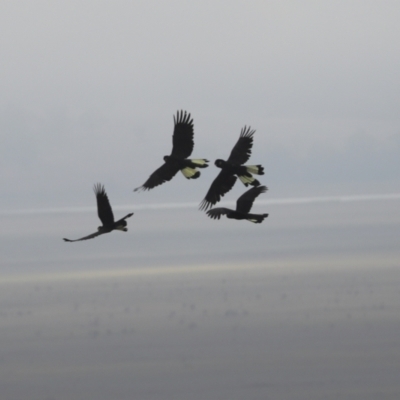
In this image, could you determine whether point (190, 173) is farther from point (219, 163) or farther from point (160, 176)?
point (160, 176)

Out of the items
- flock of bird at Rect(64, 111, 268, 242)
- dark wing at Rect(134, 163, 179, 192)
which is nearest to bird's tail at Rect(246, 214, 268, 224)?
flock of bird at Rect(64, 111, 268, 242)

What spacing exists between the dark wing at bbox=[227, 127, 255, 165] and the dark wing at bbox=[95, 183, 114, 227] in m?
2.14

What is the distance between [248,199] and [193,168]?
1.49m

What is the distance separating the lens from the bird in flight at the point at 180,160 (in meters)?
14.0

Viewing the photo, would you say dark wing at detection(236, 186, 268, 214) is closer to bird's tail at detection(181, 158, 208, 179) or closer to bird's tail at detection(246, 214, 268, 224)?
bird's tail at detection(246, 214, 268, 224)

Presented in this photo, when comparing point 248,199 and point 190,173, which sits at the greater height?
point 190,173

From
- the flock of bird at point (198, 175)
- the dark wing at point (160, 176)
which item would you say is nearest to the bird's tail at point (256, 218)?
the flock of bird at point (198, 175)

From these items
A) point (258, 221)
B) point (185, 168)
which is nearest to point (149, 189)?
point (185, 168)

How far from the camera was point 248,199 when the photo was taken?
49.5 feet

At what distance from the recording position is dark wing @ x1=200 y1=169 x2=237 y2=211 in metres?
13.9

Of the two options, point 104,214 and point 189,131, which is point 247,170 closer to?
point 189,131

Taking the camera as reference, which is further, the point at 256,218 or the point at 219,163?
the point at 219,163

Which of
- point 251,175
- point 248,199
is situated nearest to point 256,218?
point 251,175

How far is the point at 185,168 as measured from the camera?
46.3 feet
